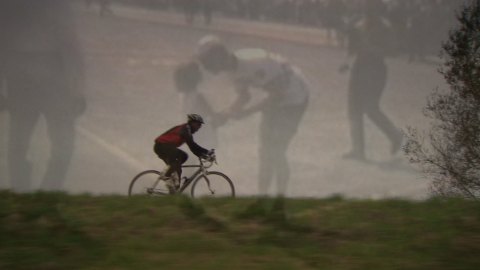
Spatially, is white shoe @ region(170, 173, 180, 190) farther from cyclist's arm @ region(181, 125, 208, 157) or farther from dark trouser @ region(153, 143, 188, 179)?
cyclist's arm @ region(181, 125, 208, 157)

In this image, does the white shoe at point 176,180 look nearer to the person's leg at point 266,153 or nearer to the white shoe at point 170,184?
the white shoe at point 170,184

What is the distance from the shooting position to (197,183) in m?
8.22

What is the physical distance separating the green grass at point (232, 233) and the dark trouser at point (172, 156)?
1.88m

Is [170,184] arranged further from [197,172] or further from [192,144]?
[192,144]

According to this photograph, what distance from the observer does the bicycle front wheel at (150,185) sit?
7.93 m

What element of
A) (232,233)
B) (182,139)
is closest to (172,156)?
(182,139)

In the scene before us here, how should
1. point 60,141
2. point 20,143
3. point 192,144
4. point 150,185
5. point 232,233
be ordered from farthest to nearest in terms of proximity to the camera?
point 60,141, point 20,143, point 150,185, point 192,144, point 232,233

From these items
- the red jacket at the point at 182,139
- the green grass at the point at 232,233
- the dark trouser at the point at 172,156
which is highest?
the red jacket at the point at 182,139

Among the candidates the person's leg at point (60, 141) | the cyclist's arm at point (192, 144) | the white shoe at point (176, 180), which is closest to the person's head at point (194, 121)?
the cyclist's arm at point (192, 144)

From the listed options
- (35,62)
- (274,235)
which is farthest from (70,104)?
(274,235)

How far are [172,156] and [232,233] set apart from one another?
3.35 meters

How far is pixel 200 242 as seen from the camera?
178 inches

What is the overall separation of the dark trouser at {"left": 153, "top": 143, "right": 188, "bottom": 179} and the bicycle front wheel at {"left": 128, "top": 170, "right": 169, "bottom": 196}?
8.2 inches

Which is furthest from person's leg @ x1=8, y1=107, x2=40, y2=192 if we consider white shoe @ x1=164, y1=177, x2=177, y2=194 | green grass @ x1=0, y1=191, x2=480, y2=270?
green grass @ x1=0, y1=191, x2=480, y2=270
